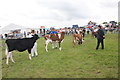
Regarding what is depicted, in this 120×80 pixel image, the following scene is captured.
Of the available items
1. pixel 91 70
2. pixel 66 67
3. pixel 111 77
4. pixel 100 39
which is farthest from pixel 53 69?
pixel 100 39

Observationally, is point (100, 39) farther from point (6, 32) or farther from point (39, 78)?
point (6, 32)

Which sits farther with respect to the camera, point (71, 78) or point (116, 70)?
point (116, 70)

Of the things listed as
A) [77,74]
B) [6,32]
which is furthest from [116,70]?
[6,32]

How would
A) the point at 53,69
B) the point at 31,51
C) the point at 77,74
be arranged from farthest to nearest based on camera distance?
the point at 31,51 → the point at 53,69 → the point at 77,74

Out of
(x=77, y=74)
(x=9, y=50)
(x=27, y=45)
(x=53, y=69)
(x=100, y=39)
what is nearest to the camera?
(x=77, y=74)

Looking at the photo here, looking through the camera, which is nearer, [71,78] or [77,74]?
[71,78]

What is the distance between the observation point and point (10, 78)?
606 centimetres

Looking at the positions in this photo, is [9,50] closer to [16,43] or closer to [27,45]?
[16,43]

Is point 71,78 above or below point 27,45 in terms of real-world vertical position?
below

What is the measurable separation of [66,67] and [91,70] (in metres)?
1.22

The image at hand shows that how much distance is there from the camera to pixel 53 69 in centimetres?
683

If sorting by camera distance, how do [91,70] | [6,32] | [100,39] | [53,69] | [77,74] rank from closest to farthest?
[77,74], [91,70], [53,69], [100,39], [6,32]

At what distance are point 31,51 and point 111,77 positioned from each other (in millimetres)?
6093

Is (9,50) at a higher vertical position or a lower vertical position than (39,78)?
higher
